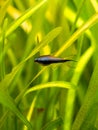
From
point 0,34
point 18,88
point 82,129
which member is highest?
point 0,34

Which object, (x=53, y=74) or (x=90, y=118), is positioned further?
(x=53, y=74)

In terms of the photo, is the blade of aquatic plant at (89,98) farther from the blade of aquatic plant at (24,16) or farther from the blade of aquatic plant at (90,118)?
the blade of aquatic plant at (24,16)

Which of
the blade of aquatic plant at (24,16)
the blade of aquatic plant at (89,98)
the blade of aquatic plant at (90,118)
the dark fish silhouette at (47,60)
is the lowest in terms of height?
the blade of aquatic plant at (90,118)

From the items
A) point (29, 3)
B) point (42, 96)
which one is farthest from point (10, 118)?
point (29, 3)

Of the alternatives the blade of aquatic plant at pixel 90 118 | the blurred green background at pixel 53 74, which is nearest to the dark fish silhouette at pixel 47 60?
the blurred green background at pixel 53 74

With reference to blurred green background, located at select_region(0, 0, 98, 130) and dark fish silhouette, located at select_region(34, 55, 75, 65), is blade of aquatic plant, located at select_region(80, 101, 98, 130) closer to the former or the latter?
blurred green background, located at select_region(0, 0, 98, 130)

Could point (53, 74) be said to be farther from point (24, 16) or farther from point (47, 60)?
point (47, 60)

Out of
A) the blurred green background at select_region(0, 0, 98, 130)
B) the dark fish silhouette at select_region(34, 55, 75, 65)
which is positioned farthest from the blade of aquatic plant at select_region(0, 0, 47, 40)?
the dark fish silhouette at select_region(34, 55, 75, 65)

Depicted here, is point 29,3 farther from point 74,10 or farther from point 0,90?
point 0,90

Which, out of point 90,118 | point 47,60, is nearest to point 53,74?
A: point 90,118
